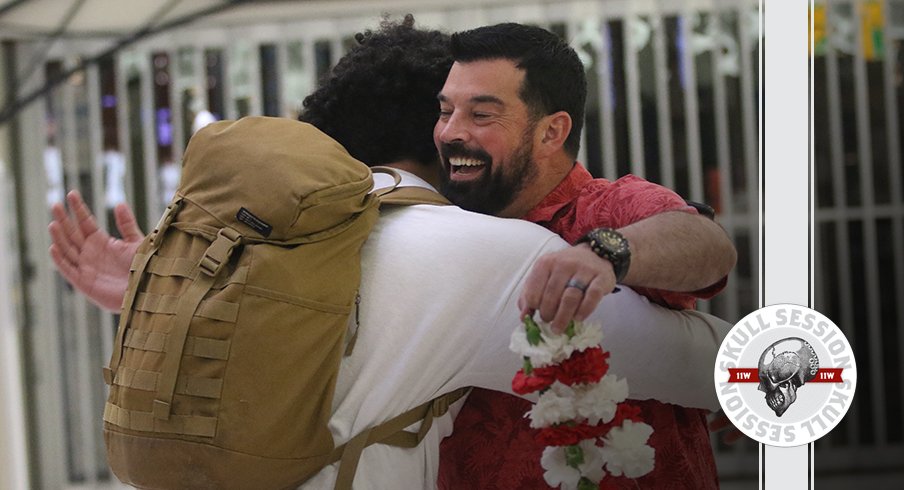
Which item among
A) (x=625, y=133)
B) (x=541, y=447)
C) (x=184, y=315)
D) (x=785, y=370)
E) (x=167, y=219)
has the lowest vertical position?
(x=541, y=447)

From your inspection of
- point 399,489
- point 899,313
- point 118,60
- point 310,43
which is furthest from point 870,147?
point 118,60

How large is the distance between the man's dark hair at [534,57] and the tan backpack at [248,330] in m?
0.24

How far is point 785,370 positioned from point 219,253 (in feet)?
2.14

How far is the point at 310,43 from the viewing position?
3908 mm

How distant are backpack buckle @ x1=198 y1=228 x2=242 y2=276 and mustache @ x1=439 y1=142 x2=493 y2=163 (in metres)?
0.32

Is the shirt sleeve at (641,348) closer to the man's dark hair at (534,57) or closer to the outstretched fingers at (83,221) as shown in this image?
the man's dark hair at (534,57)

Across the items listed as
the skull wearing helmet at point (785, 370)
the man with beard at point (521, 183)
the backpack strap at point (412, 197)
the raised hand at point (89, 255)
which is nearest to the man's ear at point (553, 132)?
the man with beard at point (521, 183)

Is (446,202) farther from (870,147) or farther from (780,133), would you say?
(870,147)

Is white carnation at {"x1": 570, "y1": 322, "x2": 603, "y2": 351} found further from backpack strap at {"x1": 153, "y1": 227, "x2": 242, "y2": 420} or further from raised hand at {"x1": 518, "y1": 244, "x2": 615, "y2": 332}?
backpack strap at {"x1": 153, "y1": 227, "x2": 242, "y2": 420}

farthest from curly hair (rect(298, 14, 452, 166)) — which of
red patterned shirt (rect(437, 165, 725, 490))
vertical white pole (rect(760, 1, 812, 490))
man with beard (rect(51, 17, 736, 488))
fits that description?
vertical white pole (rect(760, 1, 812, 490))

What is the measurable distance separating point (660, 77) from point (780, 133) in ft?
7.84

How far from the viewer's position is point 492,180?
1.40 metres

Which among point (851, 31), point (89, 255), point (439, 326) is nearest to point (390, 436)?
point (439, 326)

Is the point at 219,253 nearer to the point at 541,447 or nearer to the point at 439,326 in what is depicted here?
the point at 439,326
